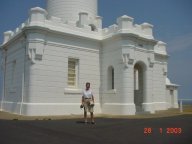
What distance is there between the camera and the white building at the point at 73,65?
1717 centimetres

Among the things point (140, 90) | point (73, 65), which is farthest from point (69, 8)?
point (140, 90)

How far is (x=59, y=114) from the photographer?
693 inches

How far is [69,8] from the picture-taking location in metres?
22.9

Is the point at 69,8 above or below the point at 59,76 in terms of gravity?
above

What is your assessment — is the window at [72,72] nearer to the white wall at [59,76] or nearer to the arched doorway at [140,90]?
the white wall at [59,76]

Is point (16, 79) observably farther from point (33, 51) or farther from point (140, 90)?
point (140, 90)

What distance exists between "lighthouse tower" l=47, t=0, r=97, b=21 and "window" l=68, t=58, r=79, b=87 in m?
5.17

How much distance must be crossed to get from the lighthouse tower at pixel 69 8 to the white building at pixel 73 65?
0.30ft

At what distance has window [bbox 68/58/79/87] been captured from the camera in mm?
19281

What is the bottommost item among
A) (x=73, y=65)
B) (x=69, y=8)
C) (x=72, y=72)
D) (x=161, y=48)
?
(x=72, y=72)

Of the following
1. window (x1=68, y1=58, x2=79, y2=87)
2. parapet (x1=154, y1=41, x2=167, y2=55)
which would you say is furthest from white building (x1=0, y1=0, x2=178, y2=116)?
parapet (x1=154, y1=41, x2=167, y2=55)

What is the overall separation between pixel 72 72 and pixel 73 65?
0.56 meters

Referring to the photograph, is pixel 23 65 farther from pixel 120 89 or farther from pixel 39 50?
pixel 120 89

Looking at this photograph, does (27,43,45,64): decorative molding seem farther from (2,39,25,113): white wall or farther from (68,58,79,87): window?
(68,58,79,87): window
